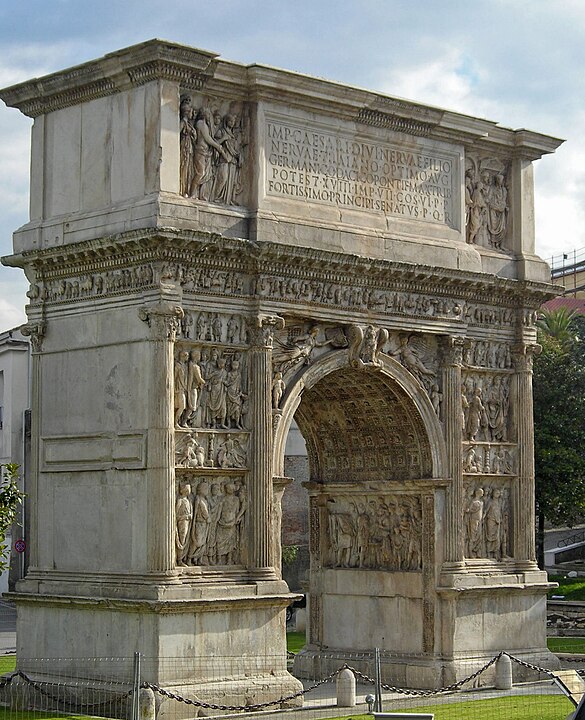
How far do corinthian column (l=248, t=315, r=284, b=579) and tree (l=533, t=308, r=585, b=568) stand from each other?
21503mm

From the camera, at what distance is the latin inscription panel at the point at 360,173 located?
1153 inches

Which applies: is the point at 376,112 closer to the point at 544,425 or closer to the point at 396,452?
the point at 396,452

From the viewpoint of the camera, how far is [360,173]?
30.7 meters

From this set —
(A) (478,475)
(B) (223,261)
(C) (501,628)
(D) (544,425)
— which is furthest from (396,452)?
(D) (544,425)

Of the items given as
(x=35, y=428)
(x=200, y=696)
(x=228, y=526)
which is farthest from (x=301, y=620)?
(x=200, y=696)

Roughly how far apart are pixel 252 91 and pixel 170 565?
27.4ft

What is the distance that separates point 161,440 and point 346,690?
536cm

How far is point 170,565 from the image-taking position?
1049 inches

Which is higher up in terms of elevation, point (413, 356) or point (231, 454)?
point (413, 356)

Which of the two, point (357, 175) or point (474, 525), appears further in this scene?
point (474, 525)

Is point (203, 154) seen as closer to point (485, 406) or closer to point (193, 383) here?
point (193, 383)

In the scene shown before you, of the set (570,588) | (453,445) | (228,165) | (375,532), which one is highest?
(228,165)

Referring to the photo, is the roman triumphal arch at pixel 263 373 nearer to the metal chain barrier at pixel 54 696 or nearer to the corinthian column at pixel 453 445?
the corinthian column at pixel 453 445

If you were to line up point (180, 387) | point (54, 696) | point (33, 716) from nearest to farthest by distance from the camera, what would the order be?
1. point (33, 716)
2. point (54, 696)
3. point (180, 387)
